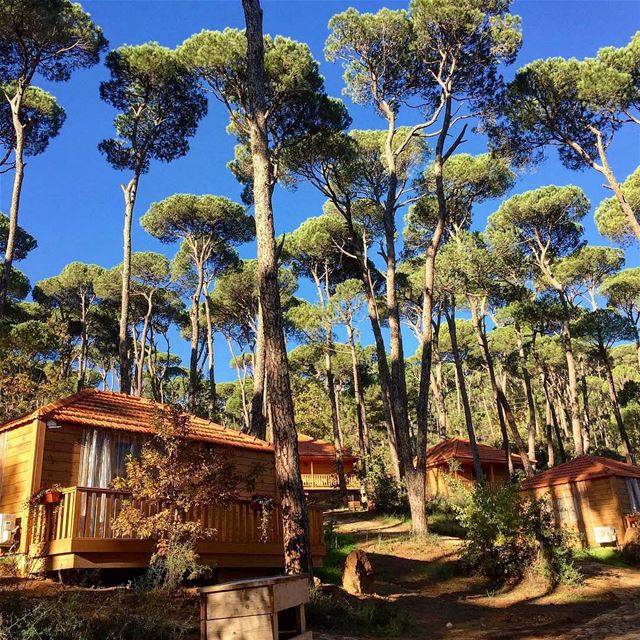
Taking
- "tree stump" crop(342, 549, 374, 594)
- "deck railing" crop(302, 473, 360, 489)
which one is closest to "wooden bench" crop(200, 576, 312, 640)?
"tree stump" crop(342, 549, 374, 594)

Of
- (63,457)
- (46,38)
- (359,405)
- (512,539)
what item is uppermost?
(46,38)

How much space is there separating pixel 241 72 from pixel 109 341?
19049 mm

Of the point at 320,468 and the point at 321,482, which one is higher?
the point at 320,468

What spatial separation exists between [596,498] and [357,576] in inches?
463

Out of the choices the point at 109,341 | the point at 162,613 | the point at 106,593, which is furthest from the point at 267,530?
the point at 109,341

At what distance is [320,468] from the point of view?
103 ft

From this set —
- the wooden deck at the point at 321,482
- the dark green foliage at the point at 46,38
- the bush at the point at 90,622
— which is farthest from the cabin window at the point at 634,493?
the dark green foliage at the point at 46,38

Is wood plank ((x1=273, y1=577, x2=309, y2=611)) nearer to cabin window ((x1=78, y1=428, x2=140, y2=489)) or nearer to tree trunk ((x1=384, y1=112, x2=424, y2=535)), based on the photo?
cabin window ((x1=78, y1=428, x2=140, y2=489))

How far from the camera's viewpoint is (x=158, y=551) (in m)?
7.99

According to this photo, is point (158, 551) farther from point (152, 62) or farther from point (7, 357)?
point (152, 62)

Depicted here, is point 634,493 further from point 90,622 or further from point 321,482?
point 90,622

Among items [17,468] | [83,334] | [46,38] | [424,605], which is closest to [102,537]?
[17,468]

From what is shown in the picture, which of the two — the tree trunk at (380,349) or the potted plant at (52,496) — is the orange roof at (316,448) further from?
the potted plant at (52,496)

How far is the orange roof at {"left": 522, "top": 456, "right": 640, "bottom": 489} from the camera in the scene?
1775 cm
